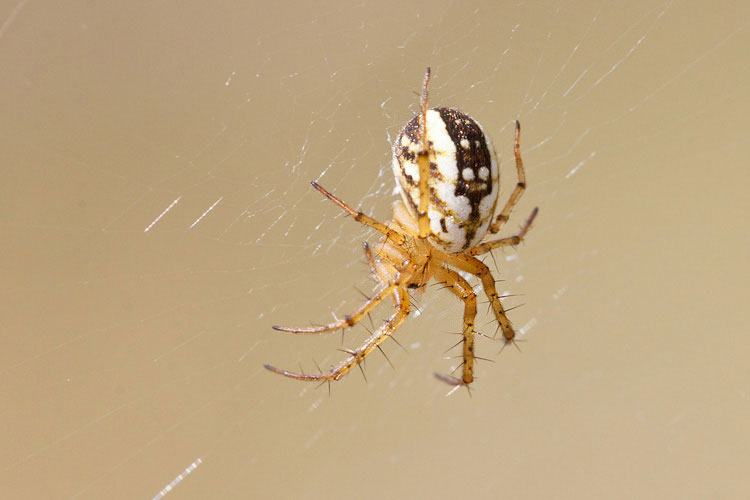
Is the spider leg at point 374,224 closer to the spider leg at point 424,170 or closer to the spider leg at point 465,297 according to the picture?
the spider leg at point 424,170

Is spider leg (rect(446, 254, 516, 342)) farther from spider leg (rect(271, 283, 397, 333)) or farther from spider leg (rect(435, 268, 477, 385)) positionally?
spider leg (rect(271, 283, 397, 333))

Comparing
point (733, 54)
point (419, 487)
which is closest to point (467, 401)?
point (419, 487)

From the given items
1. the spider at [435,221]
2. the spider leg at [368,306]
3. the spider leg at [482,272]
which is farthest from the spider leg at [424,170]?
the spider leg at [482,272]

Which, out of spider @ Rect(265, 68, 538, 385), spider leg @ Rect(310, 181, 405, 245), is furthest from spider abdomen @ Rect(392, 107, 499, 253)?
spider leg @ Rect(310, 181, 405, 245)

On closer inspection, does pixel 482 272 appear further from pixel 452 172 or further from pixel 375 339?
pixel 452 172

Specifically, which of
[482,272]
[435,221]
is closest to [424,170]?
[435,221]

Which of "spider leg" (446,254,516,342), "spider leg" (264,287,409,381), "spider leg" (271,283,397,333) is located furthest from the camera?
"spider leg" (446,254,516,342)
